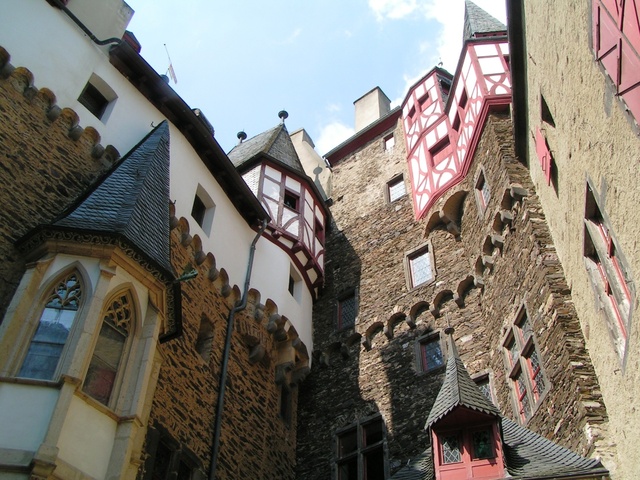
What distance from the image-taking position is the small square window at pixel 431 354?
543 inches

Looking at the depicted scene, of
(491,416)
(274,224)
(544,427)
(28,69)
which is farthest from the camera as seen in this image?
(274,224)

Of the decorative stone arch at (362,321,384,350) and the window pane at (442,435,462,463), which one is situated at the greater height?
the decorative stone arch at (362,321,384,350)

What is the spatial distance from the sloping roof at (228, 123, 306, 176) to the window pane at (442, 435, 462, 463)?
34.1ft

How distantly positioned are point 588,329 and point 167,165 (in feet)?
22.4

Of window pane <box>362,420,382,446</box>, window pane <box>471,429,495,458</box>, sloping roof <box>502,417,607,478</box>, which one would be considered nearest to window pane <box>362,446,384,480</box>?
window pane <box>362,420,382,446</box>

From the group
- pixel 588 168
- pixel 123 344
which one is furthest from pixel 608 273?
pixel 123 344

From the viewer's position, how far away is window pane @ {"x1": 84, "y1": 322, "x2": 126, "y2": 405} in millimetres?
8266

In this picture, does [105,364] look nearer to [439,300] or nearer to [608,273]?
[608,273]

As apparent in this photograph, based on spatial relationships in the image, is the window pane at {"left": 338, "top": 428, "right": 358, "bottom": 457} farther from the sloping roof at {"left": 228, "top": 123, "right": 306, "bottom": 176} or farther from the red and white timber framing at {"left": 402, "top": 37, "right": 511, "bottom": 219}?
the sloping roof at {"left": 228, "top": 123, "right": 306, "bottom": 176}

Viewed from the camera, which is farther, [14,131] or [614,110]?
[14,131]

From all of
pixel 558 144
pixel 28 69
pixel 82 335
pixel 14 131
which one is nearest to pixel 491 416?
pixel 558 144

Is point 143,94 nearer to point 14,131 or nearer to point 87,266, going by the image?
point 14,131

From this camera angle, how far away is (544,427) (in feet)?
31.6

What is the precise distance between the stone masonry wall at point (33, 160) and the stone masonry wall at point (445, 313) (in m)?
6.40
